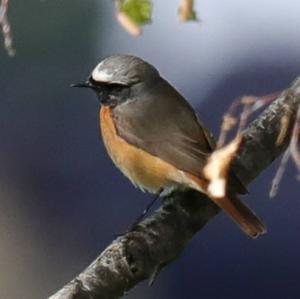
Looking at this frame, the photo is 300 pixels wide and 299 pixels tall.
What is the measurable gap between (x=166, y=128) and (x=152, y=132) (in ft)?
0.17

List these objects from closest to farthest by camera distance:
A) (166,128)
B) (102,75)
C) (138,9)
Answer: (138,9) → (166,128) → (102,75)

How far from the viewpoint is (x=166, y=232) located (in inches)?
184

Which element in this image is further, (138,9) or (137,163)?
(137,163)

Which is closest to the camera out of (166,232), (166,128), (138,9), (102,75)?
(138,9)

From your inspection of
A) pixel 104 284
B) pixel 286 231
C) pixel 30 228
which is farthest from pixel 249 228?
pixel 30 228

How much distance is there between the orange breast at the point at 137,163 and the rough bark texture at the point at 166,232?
9 cm

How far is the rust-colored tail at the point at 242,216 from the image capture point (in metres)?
4.72

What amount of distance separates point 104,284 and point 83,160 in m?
5.27

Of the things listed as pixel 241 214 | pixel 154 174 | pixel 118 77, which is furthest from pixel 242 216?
pixel 118 77

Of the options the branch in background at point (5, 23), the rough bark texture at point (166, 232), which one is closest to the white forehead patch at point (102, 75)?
the rough bark texture at point (166, 232)

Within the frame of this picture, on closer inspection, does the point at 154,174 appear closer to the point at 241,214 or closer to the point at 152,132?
the point at 152,132

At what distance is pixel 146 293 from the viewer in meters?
8.95

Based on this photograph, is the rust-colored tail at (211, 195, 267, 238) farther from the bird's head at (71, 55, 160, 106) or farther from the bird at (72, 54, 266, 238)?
the bird's head at (71, 55, 160, 106)

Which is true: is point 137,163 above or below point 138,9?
below
